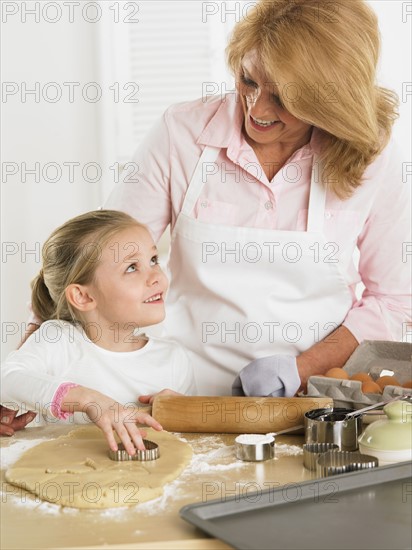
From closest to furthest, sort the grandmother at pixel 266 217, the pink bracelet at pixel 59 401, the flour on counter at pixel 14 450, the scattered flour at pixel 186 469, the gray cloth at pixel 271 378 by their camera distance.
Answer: the scattered flour at pixel 186 469 < the flour on counter at pixel 14 450 < the pink bracelet at pixel 59 401 < the gray cloth at pixel 271 378 < the grandmother at pixel 266 217

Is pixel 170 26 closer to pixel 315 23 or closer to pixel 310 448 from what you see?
pixel 315 23

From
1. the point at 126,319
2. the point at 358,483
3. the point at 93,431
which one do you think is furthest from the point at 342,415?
the point at 126,319

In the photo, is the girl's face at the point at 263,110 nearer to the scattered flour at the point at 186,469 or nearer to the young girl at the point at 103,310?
the young girl at the point at 103,310

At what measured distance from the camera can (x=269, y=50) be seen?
173cm

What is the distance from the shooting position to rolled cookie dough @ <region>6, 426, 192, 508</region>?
3.71 feet

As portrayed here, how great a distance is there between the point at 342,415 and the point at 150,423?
318mm

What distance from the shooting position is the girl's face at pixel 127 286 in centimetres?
176

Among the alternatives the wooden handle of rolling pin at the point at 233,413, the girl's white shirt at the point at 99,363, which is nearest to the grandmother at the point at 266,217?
the girl's white shirt at the point at 99,363

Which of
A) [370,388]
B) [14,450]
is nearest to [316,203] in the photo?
[370,388]

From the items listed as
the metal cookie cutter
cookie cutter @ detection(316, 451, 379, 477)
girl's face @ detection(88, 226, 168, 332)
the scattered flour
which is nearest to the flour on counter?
the scattered flour

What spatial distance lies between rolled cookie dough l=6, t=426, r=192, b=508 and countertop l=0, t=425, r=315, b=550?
13mm

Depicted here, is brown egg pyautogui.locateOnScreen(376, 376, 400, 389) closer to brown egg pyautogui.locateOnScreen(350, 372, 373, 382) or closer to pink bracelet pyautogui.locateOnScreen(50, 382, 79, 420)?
brown egg pyautogui.locateOnScreen(350, 372, 373, 382)

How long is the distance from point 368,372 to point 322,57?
0.66 m

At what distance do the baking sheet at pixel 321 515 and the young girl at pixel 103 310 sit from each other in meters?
0.63
